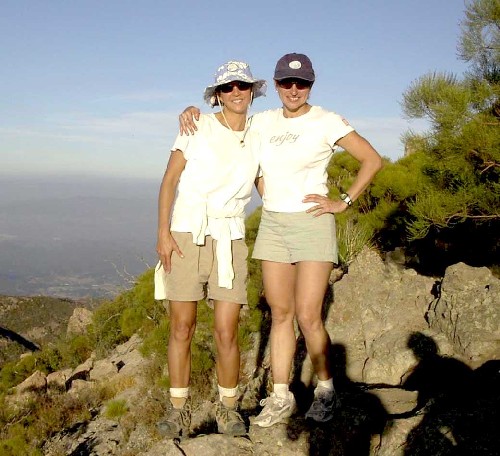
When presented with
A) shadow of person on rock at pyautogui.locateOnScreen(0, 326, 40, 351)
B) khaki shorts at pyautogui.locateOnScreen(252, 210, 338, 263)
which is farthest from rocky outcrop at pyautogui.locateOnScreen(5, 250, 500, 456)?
shadow of person on rock at pyautogui.locateOnScreen(0, 326, 40, 351)

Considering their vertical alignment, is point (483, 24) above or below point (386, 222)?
above

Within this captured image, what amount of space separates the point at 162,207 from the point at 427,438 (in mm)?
2332

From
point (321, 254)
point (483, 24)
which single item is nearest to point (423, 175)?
point (483, 24)

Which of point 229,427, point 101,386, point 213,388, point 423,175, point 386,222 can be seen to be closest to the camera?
point 229,427

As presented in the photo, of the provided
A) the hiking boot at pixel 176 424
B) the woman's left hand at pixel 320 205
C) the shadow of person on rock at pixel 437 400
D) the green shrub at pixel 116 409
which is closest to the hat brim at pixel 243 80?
the woman's left hand at pixel 320 205

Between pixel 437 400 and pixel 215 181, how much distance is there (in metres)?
2.20

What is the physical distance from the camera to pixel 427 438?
10.5 feet

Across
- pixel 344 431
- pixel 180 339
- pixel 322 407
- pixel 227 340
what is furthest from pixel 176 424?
pixel 344 431

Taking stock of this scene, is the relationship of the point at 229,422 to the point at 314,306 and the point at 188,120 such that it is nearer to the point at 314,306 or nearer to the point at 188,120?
the point at 314,306

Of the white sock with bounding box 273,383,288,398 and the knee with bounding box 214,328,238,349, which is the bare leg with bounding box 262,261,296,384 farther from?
the knee with bounding box 214,328,238,349

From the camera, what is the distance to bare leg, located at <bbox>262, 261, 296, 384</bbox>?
368cm

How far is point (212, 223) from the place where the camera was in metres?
3.75

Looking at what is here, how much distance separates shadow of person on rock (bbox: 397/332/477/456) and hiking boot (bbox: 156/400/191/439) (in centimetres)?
161

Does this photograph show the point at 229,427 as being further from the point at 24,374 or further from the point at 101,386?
the point at 24,374
